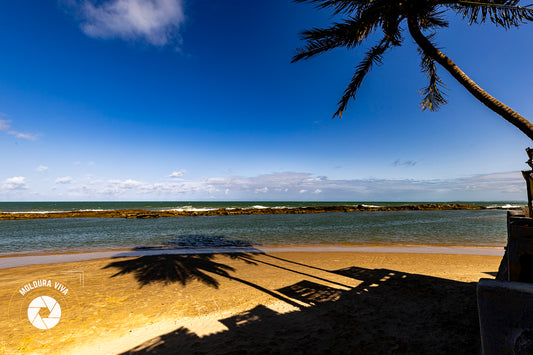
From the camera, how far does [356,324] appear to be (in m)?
5.68

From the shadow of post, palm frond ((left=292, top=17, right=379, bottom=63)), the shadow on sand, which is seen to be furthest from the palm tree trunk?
the shadow of post

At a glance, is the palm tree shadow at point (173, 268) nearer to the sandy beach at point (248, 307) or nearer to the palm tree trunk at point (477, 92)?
the sandy beach at point (248, 307)

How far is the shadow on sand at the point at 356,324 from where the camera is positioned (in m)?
4.84

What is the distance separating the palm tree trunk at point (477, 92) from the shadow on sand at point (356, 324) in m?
4.27

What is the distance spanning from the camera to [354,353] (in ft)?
15.3

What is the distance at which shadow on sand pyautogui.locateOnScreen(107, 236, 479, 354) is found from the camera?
4.84m

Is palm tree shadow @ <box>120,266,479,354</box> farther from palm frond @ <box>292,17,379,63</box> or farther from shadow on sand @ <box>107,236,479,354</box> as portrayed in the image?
palm frond @ <box>292,17,379,63</box>

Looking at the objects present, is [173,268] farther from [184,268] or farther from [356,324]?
[356,324]

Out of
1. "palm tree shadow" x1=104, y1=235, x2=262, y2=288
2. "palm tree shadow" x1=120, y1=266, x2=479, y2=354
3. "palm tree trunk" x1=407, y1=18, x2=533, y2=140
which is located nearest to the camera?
"palm tree trunk" x1=407, y1=18, x2=533, y2=140

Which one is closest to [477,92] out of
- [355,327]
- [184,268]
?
[355,327]

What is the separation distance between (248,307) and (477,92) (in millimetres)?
7591

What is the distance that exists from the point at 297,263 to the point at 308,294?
3.99 meters

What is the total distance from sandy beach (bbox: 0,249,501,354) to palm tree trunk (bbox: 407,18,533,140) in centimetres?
428

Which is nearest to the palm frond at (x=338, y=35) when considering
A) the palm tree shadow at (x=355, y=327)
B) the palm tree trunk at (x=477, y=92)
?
the palm tree trunk at (x=477, y=92)
